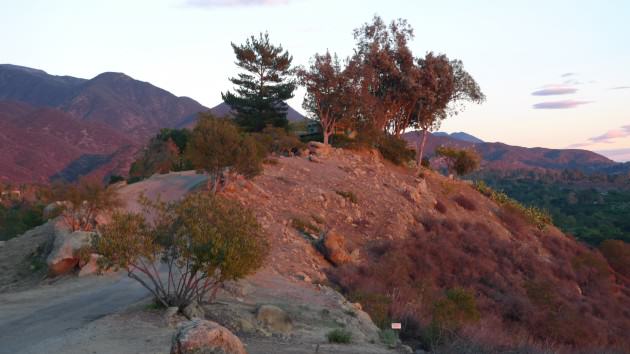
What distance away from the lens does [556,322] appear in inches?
693

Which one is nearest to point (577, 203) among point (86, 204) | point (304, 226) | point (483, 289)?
point (483, 289)

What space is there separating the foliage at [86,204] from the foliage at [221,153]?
11.2ft

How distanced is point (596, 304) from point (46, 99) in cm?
20402

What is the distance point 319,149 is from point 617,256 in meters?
20.9

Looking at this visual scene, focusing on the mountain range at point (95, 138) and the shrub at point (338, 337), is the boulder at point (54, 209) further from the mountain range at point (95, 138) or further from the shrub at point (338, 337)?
the mountain range at point (95, 138)

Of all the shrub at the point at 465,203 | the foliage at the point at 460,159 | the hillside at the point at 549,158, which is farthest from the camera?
the hillside at the point at 549,158

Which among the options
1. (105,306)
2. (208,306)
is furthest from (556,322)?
(105,306)

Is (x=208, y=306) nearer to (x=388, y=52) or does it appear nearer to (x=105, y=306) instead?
(x=105, y=306)

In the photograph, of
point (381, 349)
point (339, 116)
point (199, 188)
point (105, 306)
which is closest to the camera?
point (381, 349)

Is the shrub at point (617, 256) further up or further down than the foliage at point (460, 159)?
further down

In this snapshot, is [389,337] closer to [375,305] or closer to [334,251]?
[375,305]

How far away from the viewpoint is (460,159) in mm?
42812

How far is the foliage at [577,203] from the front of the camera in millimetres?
54156

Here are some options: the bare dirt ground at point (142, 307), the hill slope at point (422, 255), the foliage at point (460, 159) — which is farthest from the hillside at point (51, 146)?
the bare dirt ground at point (142, 307)
